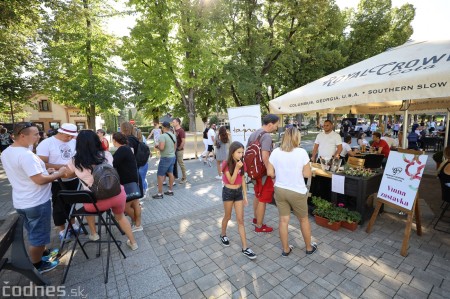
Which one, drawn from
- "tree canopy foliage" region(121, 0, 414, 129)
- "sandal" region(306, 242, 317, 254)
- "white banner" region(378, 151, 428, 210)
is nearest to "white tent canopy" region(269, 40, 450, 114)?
"white banner" region(378, 151, 428, 210)

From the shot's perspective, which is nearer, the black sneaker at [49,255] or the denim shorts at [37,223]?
the denim shorts at [37,223]

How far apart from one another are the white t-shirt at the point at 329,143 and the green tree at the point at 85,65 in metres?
9.90

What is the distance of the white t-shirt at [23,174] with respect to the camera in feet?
8.41

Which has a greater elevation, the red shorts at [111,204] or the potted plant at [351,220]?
the red shorts at [111,204]

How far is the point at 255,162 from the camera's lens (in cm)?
367

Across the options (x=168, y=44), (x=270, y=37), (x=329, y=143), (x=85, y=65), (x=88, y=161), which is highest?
(x=270, y=37)

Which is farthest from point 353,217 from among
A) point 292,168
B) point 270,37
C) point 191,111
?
point 270,37

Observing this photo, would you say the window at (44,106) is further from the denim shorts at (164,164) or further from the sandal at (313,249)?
the sandal at (313,249)

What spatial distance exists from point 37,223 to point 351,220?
4.72 metres

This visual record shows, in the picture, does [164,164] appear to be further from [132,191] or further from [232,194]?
[232,194]

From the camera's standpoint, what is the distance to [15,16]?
6.16 meters

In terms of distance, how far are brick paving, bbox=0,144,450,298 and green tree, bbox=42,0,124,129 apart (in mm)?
8739

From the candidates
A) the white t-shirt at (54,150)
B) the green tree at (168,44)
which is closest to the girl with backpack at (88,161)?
the white t-shirt at (54,150)

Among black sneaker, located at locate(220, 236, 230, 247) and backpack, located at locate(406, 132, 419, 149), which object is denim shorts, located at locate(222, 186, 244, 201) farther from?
backpack, located at locate(406, 132, 419, 149)
